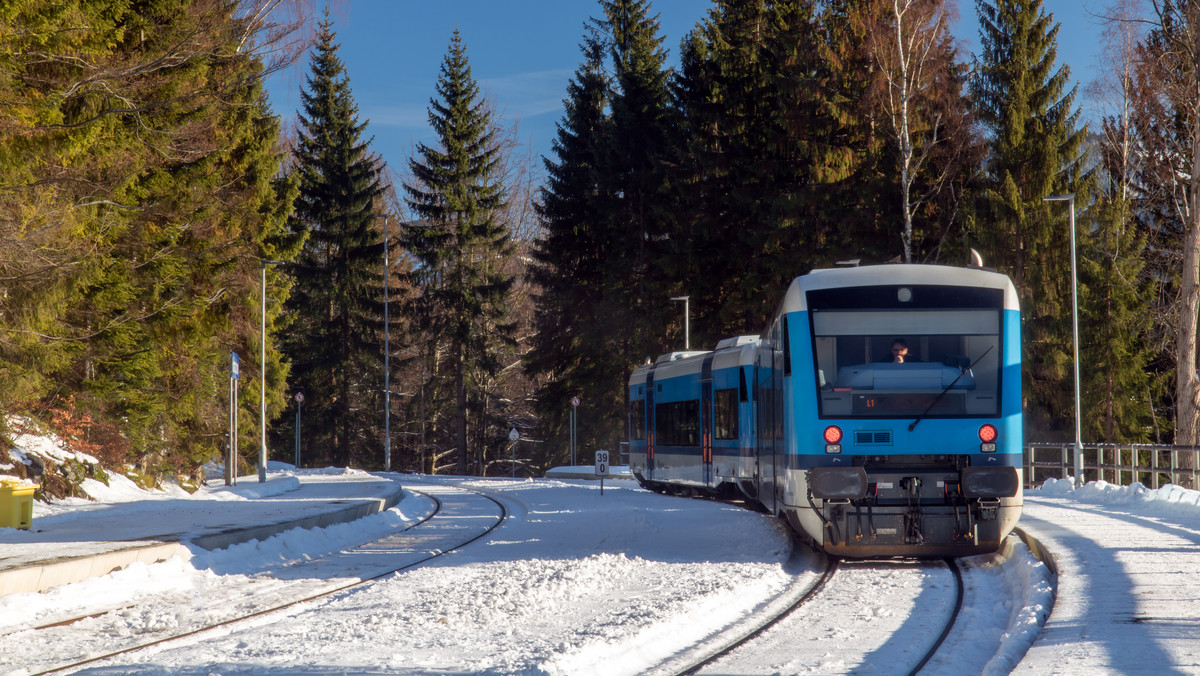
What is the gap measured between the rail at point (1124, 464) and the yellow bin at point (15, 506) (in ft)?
57.2

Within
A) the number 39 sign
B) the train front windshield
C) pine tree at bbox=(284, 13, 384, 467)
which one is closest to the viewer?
the train front windshield

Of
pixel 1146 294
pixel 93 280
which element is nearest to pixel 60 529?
pixel 93 280

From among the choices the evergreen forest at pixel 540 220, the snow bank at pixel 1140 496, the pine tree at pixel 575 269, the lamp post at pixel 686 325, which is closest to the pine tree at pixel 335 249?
the evergreen forest at pixel 540 220

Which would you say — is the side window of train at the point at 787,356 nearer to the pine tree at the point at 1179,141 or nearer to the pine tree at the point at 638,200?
the pine tree at the point at 1179,141

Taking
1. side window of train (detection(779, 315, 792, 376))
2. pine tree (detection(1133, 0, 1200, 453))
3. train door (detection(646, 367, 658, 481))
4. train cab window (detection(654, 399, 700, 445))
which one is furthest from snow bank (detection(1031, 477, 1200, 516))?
train door (detection(646, 367, 658, 481))

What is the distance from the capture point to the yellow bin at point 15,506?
546 inches

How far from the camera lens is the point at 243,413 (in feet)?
132

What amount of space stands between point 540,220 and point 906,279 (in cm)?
4380

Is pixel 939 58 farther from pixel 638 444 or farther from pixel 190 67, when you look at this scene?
pixel 190 67

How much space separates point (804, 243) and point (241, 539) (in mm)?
30241

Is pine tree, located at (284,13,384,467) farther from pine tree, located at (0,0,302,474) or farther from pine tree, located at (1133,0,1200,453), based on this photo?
pine tree, located at (1133,0,1200,453)

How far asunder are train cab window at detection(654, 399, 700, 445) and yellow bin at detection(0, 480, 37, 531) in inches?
520

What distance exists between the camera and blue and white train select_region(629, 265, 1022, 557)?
37.4ft

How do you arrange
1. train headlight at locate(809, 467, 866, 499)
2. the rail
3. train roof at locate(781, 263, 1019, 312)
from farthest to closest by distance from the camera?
the rail < train roof at locate(781, 263, 1019, 312) < train headlight at locate(809, 467, 866, 499)
